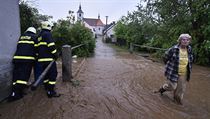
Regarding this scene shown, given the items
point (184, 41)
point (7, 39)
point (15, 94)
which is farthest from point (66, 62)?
point (184, 41)

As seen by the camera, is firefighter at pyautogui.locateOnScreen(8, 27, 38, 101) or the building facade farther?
firefighter at pyautogui.locateOnScreen(8, 27, 38, 101)

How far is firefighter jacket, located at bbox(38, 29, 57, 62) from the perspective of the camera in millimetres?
5117

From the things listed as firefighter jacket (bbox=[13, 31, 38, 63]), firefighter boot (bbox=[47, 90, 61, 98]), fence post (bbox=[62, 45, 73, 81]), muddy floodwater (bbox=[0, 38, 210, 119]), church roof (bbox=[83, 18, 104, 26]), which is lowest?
muddy floodwater (bbox=[0, 38, 210, 119])

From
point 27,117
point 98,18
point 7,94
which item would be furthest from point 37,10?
point 98,18

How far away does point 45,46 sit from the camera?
512 cm

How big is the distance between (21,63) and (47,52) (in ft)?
1.97

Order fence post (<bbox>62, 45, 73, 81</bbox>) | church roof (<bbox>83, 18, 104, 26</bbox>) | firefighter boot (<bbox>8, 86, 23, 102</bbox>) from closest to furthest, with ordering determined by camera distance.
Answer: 1. firefighter boot (<bbox>8, 86, 23, 102</bbox>)
2. fence post (<bbox>62, 45, 73, 81</bbox>)
3. church roof (<bbox>83, 18, 104, 26</bbox>)

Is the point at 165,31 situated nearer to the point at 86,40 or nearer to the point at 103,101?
the point at 86,40

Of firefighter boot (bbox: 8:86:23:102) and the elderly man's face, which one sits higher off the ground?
the elderly man's face

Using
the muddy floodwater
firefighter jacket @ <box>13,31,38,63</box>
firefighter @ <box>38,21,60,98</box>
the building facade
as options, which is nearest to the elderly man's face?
the muddy floodwater

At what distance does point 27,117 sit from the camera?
420cm

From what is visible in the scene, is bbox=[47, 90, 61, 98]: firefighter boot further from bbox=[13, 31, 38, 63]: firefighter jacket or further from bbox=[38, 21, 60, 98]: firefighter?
bbox=[13, 31, 38, 63]: firefighter jacket

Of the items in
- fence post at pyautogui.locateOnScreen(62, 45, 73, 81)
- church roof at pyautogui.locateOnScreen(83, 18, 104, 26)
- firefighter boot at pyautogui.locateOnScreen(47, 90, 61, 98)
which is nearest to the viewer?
firefighter boot at pyautogui.locateOnScreen(47, 90, 61, 98)

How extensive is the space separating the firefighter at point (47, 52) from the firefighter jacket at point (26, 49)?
0.50ft
